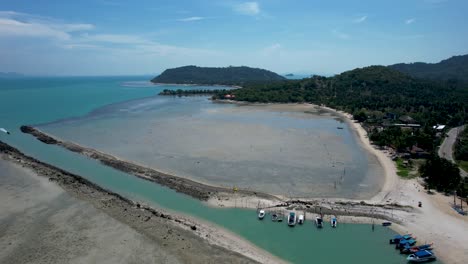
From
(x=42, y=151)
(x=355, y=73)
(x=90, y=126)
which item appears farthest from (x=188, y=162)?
(x=355, y=73)

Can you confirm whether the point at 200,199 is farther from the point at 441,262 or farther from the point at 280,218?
the point at 441,262

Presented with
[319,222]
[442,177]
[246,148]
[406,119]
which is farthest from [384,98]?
[319,222]

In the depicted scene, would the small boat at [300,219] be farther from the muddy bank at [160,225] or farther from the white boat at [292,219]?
the muddy bank at [160,225]

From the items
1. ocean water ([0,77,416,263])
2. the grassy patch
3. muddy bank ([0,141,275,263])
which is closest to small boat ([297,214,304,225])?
ocean water ([0,77,416,263])

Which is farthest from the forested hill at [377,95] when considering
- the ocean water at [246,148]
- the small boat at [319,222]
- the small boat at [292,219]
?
the small boat at [292,219]

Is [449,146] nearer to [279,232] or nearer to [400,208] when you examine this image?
[400,208]
